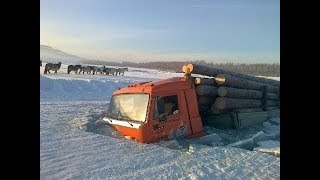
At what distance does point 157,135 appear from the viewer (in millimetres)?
7926

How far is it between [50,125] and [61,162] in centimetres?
340

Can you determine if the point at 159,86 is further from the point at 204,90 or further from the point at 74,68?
the point at 74,68

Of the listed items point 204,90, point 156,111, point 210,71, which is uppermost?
point 210,71

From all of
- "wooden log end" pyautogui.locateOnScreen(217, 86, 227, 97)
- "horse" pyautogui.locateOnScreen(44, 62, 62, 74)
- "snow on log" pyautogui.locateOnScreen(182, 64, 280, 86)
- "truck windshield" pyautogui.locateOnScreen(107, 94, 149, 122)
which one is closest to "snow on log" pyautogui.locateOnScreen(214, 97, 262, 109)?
"wooden log end" pyautogui.locateOnScreen(217, 86, 227, 97)

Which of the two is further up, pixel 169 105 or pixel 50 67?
pixel 50 67

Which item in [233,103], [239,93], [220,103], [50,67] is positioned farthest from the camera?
[50,67]

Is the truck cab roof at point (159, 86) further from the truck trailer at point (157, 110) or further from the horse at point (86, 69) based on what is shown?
the horse at point (86, 69)

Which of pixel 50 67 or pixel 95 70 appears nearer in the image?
pixel 50 67

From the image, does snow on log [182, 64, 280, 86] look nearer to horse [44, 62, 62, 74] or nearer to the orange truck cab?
the orange truck cab

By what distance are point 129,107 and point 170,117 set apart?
0.88 meters

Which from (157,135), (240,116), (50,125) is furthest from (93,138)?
(240,116)

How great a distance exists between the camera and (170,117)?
832cm

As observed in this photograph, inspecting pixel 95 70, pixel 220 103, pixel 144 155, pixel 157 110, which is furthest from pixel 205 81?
pixel 95 70

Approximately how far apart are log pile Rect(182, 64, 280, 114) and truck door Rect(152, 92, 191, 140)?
4.13ft
